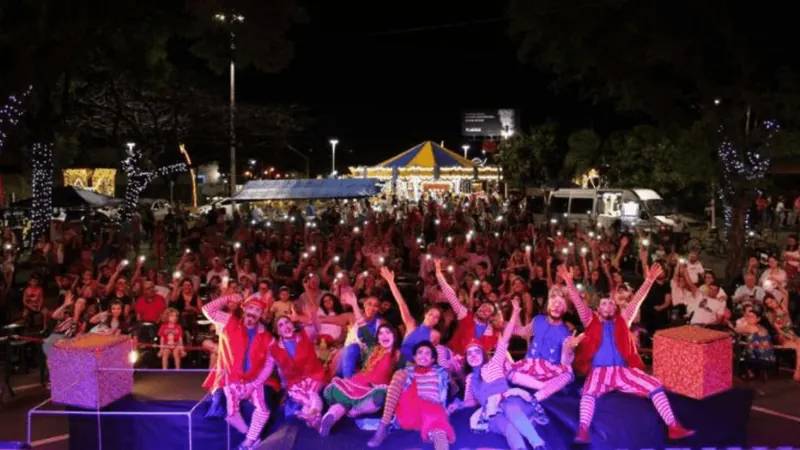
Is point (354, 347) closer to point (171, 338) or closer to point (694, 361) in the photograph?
point (694, 361)

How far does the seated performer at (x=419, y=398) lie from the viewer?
5824 mm

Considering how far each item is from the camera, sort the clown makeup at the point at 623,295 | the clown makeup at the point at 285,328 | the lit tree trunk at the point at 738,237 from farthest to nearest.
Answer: the lit tree trunk at the point at 738,237 < the clown makeup at the point at 623,295 < the clown makeup at the point at 285,328

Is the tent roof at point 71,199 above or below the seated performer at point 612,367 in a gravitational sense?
above

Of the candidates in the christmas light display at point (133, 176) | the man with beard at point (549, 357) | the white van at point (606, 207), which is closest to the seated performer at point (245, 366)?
the man with beard at point (549, 357)

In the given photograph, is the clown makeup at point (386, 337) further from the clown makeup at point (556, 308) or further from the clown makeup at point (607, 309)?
the clown makeup at point (607, 309)

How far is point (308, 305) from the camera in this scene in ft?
31.0

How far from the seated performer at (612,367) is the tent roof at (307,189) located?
1424cm

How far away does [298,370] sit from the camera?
645 cm

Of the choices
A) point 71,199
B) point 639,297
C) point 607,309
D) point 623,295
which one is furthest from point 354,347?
point 71,199

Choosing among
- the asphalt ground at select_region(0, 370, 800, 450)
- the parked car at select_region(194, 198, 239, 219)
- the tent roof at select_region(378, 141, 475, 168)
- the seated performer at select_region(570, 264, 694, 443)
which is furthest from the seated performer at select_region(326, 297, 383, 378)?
the tent roof at select_region(378, 141, 475, 168)

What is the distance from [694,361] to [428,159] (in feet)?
82.0

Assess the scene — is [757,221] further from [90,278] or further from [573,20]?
[90,278]

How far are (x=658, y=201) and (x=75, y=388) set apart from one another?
21321 millimetres

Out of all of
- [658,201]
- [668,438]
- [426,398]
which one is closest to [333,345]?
[426,398]
